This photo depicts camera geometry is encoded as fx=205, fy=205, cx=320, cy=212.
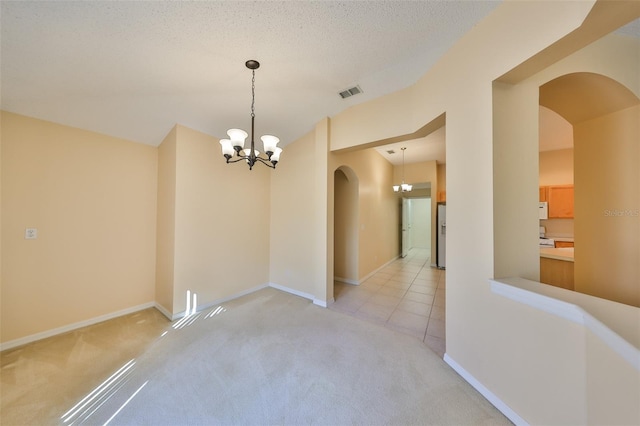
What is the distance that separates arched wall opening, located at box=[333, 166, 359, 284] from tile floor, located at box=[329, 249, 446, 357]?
289 mm

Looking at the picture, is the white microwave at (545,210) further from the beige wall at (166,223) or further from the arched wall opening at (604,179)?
the beige wall at (166,223)

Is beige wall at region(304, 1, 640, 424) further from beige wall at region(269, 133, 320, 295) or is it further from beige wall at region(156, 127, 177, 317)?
beige wall at region(156, 127, 177, 317)

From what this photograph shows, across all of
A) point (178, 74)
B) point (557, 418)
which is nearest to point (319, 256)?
point (557, 418)

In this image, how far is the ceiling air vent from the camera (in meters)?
2.78

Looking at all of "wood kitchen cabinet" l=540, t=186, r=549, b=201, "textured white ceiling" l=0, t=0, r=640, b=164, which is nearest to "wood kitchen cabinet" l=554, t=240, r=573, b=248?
"wood kitchen cabinet" l=540, t=186, r=549, b=201

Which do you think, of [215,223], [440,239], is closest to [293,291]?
[215,223]

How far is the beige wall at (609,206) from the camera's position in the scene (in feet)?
6.31

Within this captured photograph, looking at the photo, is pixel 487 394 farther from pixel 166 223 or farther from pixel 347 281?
pixel 166 223

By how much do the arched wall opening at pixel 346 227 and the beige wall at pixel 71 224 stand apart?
11.3 ft

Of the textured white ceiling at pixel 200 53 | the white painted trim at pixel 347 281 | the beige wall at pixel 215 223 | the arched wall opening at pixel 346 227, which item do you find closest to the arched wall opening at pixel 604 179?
the textured white ceiling at pixel 200 53

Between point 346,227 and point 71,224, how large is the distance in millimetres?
4269

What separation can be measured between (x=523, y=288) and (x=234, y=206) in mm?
3789

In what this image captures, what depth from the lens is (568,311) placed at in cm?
121

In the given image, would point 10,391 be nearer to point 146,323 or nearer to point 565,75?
point 146,323
